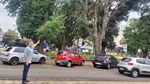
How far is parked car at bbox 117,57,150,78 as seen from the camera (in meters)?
17.0

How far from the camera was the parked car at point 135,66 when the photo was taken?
17.0 m

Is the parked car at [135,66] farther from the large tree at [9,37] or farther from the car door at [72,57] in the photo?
the large tree at [9,37]

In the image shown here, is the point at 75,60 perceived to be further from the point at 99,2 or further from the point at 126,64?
the point at 99,2

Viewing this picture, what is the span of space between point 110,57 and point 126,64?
15.1ft

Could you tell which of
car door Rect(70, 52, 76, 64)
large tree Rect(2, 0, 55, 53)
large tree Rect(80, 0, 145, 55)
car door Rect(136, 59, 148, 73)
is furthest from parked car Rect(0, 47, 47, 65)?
large tree Rect(80, 0, 145, 55)

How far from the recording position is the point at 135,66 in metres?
17.1

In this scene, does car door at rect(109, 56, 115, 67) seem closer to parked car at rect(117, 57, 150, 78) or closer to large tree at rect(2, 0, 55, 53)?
parked car at rect(117, 57, 150, 78)

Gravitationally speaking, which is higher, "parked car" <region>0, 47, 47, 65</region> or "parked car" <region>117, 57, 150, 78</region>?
"parked car" <region>0, 47, 47, 65</region>

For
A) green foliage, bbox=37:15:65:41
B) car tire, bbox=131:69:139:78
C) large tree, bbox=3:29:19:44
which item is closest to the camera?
car tire, bbox=131:69:139:78

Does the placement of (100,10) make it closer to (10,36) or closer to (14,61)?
(14,61)

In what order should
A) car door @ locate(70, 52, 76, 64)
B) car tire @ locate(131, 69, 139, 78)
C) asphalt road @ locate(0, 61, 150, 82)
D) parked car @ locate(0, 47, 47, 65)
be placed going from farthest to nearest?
1. car door @ locate(70, 52, 76, 64)
2. parked car @ locate(0, 47, 47, 65)
3. car tire @ locate(131, 69, 139, 78)
4. asphalt road @ locate(0, 61, 150, 82)

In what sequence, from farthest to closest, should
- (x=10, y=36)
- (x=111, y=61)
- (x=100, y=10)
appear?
(x=10, y=36), (x=100, y=10), (x=111, y=61)

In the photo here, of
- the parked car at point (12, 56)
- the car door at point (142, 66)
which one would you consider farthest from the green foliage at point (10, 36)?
the car door at point (142, 66)

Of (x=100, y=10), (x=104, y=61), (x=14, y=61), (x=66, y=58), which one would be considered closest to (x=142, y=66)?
(x=104, y=61)
